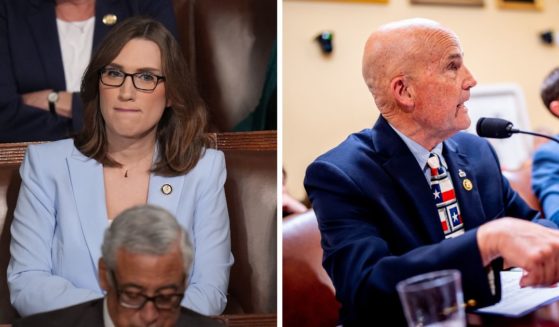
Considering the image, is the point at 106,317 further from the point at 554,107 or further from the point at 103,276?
the point at 554,107

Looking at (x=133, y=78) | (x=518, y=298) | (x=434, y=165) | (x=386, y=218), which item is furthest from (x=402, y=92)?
(x=133, y=78)

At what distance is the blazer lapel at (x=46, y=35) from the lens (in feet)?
6.83

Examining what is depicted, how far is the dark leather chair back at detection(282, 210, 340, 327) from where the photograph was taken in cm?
226

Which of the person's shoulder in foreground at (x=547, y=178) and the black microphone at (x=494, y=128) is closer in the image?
the black microphone at (x=494, y=128)

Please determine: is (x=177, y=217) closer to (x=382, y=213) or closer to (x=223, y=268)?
(x=223, y=268)

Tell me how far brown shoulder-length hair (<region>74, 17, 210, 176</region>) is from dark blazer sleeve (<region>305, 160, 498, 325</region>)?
1.09ft

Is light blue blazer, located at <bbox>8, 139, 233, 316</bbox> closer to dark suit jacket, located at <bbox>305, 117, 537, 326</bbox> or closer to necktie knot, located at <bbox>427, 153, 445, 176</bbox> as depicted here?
dark suit jacket, located at <bbox>305, 117, 537, 326</bbox>

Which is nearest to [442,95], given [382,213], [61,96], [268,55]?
[382,213]

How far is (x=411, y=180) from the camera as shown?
6.66ft

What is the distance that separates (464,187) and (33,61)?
118 centimetres

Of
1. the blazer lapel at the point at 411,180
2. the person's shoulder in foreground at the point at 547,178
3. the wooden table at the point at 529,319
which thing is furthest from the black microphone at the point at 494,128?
the wooden table at the point at 529,319

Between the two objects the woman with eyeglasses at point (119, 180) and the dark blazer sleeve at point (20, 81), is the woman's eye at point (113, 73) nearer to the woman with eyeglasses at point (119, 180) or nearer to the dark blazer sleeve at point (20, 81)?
the woman with eyeglasses at point (119, 180)

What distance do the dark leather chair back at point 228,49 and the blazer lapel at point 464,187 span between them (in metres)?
0.56

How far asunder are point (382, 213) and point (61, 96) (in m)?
0.88
